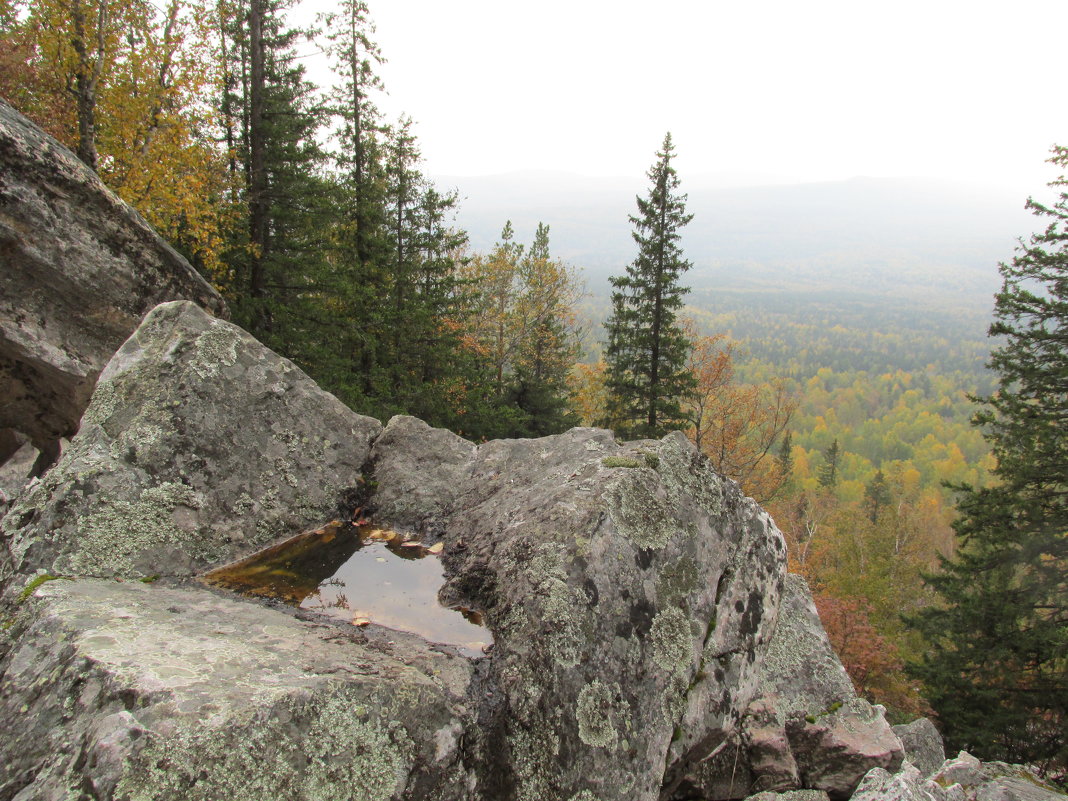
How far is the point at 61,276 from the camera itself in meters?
6.89

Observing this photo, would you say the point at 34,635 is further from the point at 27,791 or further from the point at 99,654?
the point at 27,791

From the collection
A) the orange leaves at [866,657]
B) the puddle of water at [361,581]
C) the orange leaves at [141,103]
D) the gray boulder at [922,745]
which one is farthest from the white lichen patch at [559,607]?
the orange leaves at [866,657]

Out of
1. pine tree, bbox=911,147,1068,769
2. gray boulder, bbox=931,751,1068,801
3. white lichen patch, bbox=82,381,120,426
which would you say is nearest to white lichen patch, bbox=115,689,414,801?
white lichen patch, bbox=82,381,120,426

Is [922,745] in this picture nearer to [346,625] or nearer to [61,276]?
[346,625]

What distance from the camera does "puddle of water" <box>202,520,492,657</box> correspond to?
4062mm

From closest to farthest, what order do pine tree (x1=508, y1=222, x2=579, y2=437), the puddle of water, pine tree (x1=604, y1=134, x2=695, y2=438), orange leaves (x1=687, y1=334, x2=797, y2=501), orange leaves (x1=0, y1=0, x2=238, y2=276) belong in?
the puddle of water
orange leaves (x1=0, y1=0, x2=238, y2=276)
pine tree (x1=604, y1=134, x2=695, y2=438)
pine tree (x1=508, y1=222, x2=579, y2=437)
orange leaves (x1=687, y1=334, x2=797, y2=501)

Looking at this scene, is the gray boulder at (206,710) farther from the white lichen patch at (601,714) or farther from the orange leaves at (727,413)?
the orange leaves at (727,413)

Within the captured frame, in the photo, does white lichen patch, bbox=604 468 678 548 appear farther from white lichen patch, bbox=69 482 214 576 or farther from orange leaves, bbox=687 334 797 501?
orange leaves, bbox=687 334 797 501

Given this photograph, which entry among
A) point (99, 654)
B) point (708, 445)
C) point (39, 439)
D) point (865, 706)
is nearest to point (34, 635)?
point (99, 654)

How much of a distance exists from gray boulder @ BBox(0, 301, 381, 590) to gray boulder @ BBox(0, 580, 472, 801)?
58cm

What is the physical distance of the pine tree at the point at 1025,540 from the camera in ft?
45.8

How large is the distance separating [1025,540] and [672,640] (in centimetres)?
1575

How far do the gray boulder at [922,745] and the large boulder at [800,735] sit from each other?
3219 millimetres

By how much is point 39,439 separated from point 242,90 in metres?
16.4
